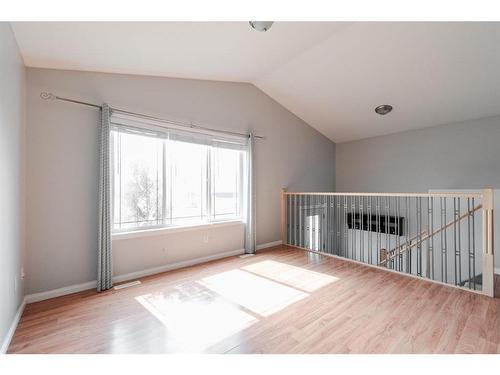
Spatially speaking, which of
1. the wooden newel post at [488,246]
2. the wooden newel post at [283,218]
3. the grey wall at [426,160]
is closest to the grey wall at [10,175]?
the wooden newel post at [283,218]

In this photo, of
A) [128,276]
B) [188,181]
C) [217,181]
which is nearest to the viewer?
[128,276]

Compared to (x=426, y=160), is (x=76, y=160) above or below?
below

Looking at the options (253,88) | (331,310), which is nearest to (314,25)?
(253,88)

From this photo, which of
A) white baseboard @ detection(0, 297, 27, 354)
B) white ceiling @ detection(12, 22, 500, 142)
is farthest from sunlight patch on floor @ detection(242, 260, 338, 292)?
white ceiling @ detection(12, 22, 500, 142)

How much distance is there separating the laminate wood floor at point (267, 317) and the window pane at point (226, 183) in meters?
1.25

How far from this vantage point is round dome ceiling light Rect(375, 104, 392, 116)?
13.8 ft

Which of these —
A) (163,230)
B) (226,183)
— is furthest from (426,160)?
(163,230)

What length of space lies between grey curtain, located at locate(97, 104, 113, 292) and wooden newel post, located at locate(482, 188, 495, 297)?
4.09 metres

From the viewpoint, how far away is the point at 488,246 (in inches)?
94.6

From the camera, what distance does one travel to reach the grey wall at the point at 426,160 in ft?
13.5

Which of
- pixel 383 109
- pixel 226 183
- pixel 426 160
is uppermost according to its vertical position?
pixel 383 109

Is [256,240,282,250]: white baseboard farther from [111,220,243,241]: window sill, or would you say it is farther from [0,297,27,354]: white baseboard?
[0,297,27,354]: white baseboard

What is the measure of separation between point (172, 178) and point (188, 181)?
26 centimetres

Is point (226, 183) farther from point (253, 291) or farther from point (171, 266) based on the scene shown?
point (253, 291)
